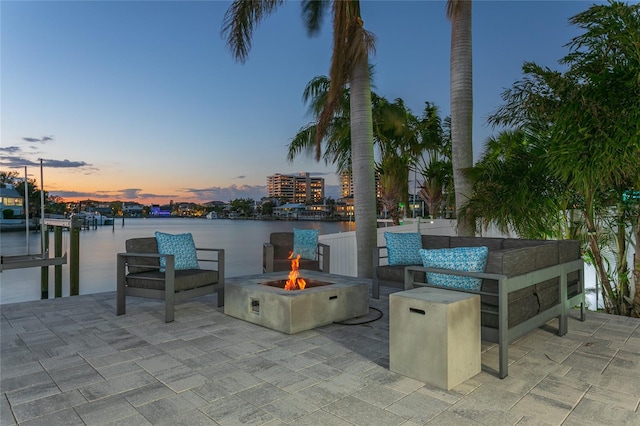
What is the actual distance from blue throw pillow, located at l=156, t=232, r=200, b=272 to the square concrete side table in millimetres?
2695

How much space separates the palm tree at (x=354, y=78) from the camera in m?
5.95

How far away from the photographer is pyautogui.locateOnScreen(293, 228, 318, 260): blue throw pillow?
19.8 feet

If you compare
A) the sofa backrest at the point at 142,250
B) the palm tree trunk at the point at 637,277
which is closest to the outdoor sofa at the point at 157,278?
the sofa backrest at the point at 142,250

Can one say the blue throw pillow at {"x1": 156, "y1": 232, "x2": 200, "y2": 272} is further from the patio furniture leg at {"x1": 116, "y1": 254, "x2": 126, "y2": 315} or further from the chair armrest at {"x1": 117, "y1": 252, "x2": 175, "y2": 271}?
the patio furniture leg at {"x1": 116, "y1": 254, "x2": 126, "y2": 315}

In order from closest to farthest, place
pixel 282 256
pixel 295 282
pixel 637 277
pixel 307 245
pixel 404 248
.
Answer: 1. pixel 295 282
2. pixel 637 277
3. pixel 404 248
4. pixel 307 245
5. pixel 282 256

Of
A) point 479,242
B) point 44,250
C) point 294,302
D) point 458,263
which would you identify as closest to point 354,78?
point 479,242

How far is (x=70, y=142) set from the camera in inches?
585

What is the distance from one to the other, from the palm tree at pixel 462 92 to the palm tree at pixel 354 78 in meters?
1.28

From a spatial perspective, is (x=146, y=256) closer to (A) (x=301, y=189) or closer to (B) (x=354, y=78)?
(B) (x=354, y=78)

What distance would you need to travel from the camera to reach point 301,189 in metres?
46.3

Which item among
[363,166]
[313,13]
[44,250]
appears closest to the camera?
[363,166]

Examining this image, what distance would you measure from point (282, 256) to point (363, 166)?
79.6 inches

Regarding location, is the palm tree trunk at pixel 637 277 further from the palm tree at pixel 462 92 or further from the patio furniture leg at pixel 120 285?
the patio furniture leg at pixel 120 285

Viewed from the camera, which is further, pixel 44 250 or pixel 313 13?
pixel 313 13
